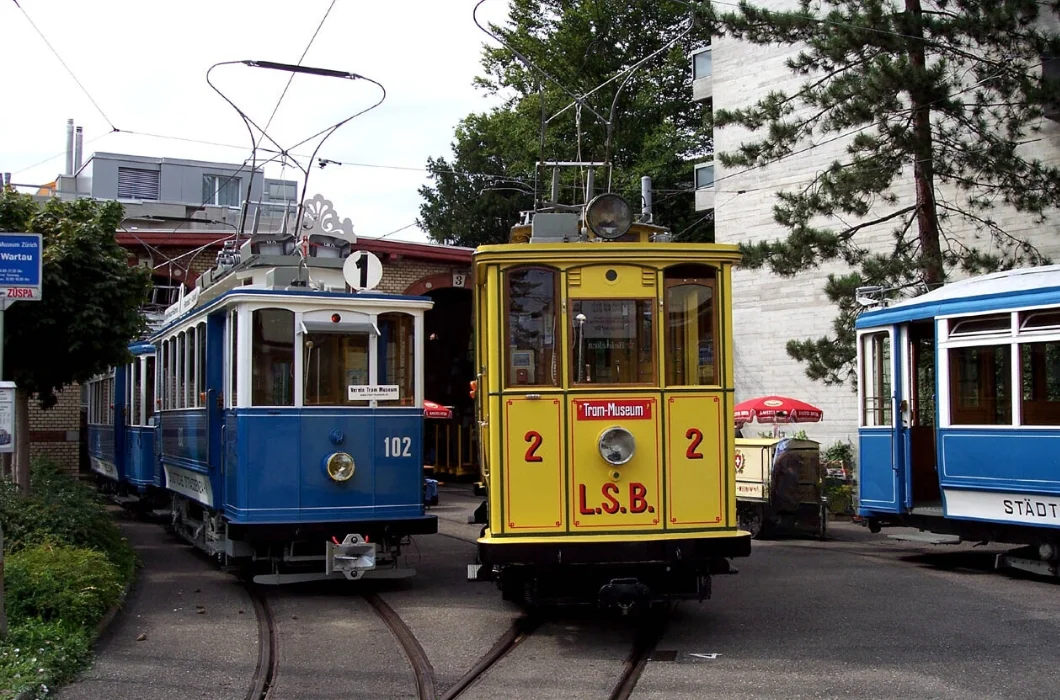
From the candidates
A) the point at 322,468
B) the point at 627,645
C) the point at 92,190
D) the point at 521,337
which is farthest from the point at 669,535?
the point at 92,190

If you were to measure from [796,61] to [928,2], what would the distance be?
8.26 feet

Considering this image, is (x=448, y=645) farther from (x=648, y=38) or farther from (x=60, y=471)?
(x=648, y=38)

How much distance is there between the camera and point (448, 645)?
8594 mm

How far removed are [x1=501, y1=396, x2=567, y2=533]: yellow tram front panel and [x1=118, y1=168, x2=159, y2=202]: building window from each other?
39.4m

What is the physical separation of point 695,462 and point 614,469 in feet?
1.99

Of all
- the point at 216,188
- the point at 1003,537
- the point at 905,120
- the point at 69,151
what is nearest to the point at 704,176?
the point at 905,120

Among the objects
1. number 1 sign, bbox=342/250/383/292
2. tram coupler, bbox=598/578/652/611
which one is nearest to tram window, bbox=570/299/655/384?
tram coupler, bbox=598/578/652/611

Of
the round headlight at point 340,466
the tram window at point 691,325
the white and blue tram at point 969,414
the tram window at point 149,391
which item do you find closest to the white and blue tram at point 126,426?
the tram window at point 149,391

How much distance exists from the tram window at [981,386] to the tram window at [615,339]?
4.82m

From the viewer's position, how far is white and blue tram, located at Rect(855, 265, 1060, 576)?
11.2 meters

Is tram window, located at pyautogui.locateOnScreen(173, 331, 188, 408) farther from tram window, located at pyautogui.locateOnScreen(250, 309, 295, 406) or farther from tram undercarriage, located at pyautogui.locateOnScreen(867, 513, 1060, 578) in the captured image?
tram undercarriage, located at pyautogui.locateOnScreen(867, 513, 1060, 578)

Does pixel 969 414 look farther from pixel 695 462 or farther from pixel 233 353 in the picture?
pixel 233 353

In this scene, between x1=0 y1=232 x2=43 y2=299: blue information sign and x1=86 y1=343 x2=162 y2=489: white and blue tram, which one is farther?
x1=86 y1=343 x2=162 y2=489: white and blue tram

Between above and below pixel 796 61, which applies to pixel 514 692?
below
